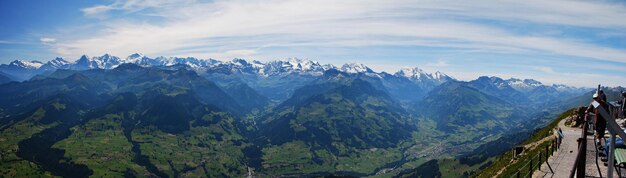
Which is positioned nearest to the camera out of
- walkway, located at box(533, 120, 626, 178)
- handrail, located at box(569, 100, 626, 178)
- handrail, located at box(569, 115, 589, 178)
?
handrail, located at box(569, 100, 626, 178)

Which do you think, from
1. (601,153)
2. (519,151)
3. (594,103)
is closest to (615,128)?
(594,103)

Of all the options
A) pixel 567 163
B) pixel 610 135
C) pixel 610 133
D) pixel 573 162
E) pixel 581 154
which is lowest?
pixel 573 162

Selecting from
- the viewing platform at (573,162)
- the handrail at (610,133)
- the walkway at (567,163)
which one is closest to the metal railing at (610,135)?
the handrail at (610,133)

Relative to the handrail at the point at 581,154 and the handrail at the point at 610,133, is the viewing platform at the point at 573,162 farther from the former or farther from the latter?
the handrail at the point at 610,133

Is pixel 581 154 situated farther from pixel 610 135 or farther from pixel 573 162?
pixel 573 162

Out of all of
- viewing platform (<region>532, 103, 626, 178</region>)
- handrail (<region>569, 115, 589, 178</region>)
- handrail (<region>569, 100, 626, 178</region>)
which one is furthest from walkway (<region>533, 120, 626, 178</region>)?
handrail (<region>569, 100, 626, 178</region>)

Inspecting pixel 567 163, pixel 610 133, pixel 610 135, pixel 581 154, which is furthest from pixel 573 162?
pixel 610 133

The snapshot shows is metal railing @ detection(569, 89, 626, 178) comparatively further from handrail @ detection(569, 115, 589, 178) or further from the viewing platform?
the viewing platform

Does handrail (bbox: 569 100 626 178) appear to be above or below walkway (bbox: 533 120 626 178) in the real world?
above

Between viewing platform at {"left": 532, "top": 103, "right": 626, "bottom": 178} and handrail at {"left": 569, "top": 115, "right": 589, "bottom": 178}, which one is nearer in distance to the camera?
handrail at {"left": 569, "top": 115, "right": 589, "bottom": 178}

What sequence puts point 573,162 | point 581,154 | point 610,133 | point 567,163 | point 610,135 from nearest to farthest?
1. point 610,133
2. point 610,135
3. point 581,154
4. point 567,163
5. point 573,162

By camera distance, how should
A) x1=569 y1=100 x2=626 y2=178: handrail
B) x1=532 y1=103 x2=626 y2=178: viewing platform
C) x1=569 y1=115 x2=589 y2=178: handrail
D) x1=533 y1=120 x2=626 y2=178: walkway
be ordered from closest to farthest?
x1=569 y1=100 x2=626 y2=178: handrail < x1=569 y1=115 x2=589 y2=178: handrail < x1=532 y1=103 x2=626 y2=178: viewing platform < x1=533 y1=120 x2=626 y2=178: walkway

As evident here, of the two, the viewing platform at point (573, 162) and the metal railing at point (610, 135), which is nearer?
the metal railing at point (610, 135)
